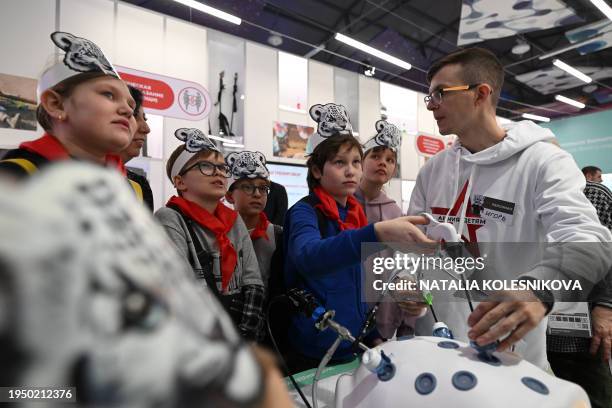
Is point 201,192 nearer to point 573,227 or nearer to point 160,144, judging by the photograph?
point 573,227

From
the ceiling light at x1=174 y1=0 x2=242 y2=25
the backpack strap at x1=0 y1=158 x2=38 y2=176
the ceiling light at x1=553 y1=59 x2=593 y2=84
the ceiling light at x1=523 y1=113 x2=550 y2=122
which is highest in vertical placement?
the ceiling light at x1=553 y1=59 x2=593 y2=84

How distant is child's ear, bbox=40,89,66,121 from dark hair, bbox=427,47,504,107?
1197 mm

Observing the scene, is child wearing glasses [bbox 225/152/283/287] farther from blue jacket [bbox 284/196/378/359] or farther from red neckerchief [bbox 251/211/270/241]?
blue jacket [bbox 284/196/378/359]

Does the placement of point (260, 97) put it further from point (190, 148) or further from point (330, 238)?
point (330, 238)

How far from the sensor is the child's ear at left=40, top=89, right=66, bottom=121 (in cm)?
75

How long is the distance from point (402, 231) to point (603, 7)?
232 inches

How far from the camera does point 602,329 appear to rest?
3.97 ft

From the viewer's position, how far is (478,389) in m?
0.54

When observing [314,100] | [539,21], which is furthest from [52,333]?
→ [539,21]

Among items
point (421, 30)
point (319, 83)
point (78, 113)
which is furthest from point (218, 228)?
point (421, 30)

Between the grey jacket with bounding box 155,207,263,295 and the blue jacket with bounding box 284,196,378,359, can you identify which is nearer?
the blue jacket with bounding box 284,196,378,359

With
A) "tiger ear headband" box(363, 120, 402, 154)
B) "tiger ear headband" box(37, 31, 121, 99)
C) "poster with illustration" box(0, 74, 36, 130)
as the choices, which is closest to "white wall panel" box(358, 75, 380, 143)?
"tiger ear headband" box(363, 120, 402, 154)

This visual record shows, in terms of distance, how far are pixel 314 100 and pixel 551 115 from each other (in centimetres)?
736

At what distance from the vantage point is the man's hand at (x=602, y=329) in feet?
3.95
